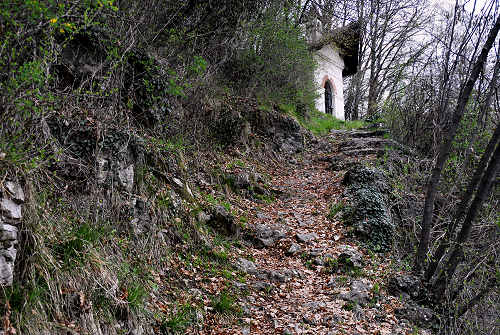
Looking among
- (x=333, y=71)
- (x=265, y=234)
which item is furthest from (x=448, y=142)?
(x=333, y=71)

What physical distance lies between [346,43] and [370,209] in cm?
1485

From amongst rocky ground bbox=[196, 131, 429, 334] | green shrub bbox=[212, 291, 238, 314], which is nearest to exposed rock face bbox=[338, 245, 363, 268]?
rocky ground bbox=[196, 131, 429, 334]

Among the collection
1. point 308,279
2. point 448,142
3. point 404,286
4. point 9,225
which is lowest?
point 404,286

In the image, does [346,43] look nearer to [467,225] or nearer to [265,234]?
[265,234]

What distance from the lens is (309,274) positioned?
5.56 meters

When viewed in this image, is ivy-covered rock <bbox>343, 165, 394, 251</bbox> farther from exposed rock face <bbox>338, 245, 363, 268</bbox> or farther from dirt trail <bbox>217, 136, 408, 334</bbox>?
exposed rock face <bbox>338, 245, 363, 268</bbox>

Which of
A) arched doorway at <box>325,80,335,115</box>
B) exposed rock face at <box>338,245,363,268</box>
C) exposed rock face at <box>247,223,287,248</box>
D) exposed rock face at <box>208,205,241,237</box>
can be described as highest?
arched doorway at <box>325,80,335,115</box>

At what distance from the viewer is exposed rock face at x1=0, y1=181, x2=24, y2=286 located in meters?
2.30

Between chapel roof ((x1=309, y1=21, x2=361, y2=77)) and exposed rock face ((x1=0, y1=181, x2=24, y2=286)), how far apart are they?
14.1 m

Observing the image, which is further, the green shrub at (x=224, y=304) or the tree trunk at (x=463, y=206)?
the tree trunk at (x=463, y=206)

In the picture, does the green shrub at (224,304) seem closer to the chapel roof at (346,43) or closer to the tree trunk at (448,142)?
the tree trunk at (448,142)

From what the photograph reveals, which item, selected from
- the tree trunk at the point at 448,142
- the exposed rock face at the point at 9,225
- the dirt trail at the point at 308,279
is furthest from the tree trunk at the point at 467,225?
the exposed rock face at the point at 9,225

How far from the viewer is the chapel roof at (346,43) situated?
15986 mm

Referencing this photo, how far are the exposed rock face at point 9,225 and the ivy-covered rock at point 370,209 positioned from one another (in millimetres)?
5670
